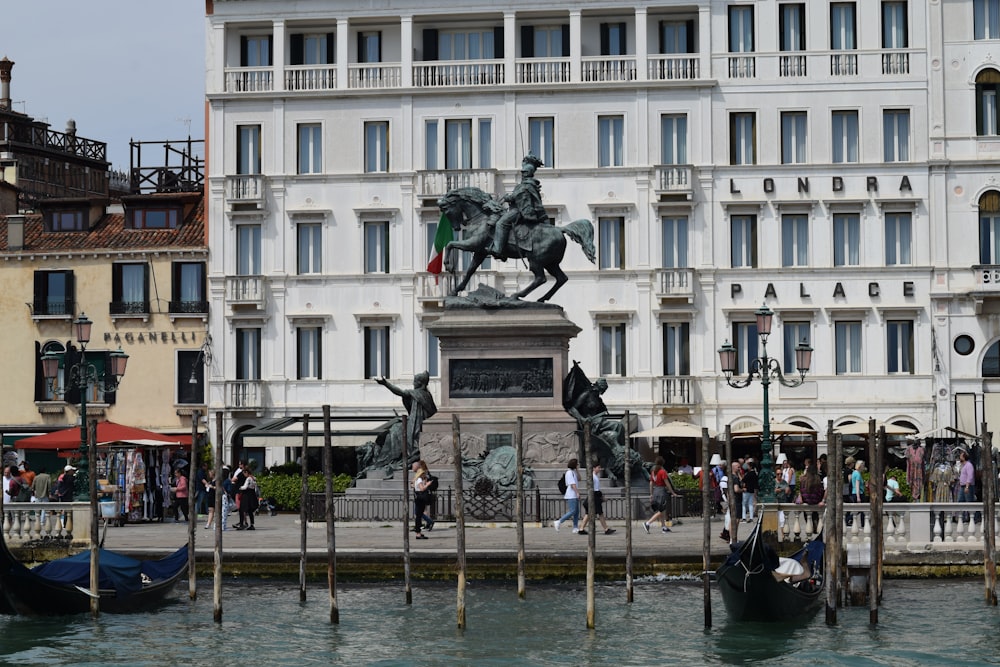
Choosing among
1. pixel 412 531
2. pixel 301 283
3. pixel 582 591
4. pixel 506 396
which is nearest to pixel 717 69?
pixel 301 283

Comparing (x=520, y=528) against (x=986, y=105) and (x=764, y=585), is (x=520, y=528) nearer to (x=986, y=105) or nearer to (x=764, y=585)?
(x=764, y=585)

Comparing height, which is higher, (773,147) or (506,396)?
(773,147)

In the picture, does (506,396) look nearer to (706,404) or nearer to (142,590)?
(142,590)

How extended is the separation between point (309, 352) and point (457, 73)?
31.7 ft

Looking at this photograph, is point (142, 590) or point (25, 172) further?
point (25, 172)

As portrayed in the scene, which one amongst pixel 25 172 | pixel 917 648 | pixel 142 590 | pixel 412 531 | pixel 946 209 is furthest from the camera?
pixel 25 172

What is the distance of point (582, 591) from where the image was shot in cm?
2861

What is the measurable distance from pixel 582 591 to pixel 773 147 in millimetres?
28972

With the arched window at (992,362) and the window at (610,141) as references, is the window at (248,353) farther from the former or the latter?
the arched window at (992,362)

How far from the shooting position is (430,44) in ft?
188

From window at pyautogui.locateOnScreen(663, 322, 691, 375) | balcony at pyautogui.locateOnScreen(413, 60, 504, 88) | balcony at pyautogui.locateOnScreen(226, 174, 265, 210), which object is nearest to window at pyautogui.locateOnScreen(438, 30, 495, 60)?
balcony at pyautogui.locateOnScreen(413, 60, 504, 88)

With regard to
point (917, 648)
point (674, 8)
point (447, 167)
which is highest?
point (674, 8)

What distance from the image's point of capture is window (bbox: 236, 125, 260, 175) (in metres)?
57.2

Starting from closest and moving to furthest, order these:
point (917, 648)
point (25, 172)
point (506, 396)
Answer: point (917, 648)
point (506, 396)
point (25, 172)
